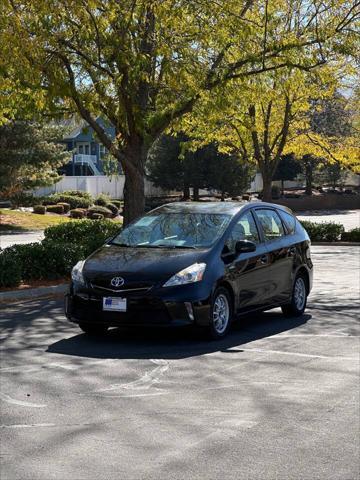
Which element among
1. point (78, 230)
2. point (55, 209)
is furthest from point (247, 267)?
point (55, 209)

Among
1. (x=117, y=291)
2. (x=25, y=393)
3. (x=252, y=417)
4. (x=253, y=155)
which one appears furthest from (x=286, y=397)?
(x=253, y=155)

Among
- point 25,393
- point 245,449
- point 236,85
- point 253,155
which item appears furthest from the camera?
point 253,155

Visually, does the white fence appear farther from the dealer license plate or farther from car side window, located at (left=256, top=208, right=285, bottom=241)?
the dealer license plate

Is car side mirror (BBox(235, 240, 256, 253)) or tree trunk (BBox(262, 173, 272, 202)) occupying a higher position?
tree trunk (BBox(262, 173, 272, 202))

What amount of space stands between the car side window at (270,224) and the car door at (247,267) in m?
0.25

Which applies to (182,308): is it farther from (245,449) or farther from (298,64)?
(298,64)

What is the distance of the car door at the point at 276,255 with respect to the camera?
11234mm

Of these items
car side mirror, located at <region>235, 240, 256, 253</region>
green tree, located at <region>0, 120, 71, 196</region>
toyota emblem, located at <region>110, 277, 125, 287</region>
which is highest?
green tree, located at <region>0, 120, 71, 196</region>

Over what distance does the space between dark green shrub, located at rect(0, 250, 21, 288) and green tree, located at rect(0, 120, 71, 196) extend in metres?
25.2

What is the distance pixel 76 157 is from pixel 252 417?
67.2 meters

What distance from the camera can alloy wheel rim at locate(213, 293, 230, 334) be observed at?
9.87 metres

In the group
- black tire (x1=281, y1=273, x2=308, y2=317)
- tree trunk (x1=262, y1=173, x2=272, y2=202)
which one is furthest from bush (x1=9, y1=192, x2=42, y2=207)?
black tire (x1=281, y1=273, x2=308, y2=317)

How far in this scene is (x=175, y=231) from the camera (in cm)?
1070

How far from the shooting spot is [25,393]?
727cm
